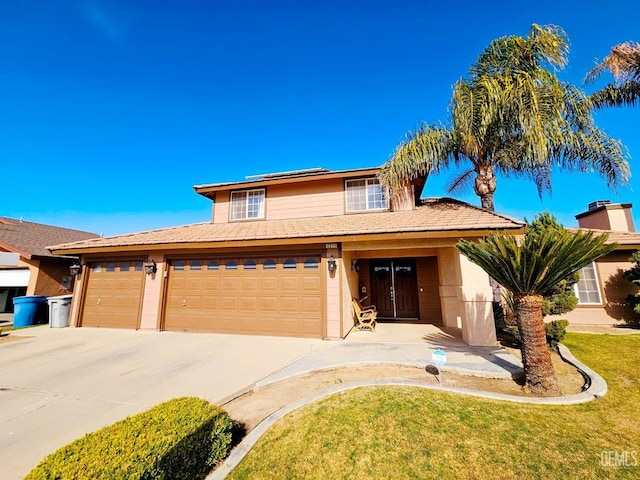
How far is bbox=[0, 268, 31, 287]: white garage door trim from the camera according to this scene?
14.3 metres

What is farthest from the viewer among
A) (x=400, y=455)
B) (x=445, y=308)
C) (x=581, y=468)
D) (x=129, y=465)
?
(x=445, y=308)

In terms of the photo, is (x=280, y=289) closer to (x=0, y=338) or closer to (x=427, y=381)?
(x=427, y=381)

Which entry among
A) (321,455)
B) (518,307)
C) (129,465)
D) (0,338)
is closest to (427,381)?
(518,307)

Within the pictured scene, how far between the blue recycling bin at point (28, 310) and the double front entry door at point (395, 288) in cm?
1492

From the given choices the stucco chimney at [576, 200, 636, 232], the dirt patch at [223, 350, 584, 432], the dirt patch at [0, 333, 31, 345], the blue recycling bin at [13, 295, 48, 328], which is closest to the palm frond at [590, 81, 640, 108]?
the stucco chimney at [576, 200, 636, 232]

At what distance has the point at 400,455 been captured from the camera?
2.99 m

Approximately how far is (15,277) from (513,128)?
2484cm

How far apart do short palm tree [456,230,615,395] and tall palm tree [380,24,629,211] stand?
5.15m

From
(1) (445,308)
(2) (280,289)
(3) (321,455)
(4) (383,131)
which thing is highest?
(4) (383,131)

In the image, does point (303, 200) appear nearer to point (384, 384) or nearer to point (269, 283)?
point (269, 283)

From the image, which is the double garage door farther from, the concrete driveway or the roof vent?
the roof vent

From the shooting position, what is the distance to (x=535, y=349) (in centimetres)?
445

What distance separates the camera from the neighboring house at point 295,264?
25.7 feet

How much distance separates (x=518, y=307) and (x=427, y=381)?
7.02ft
